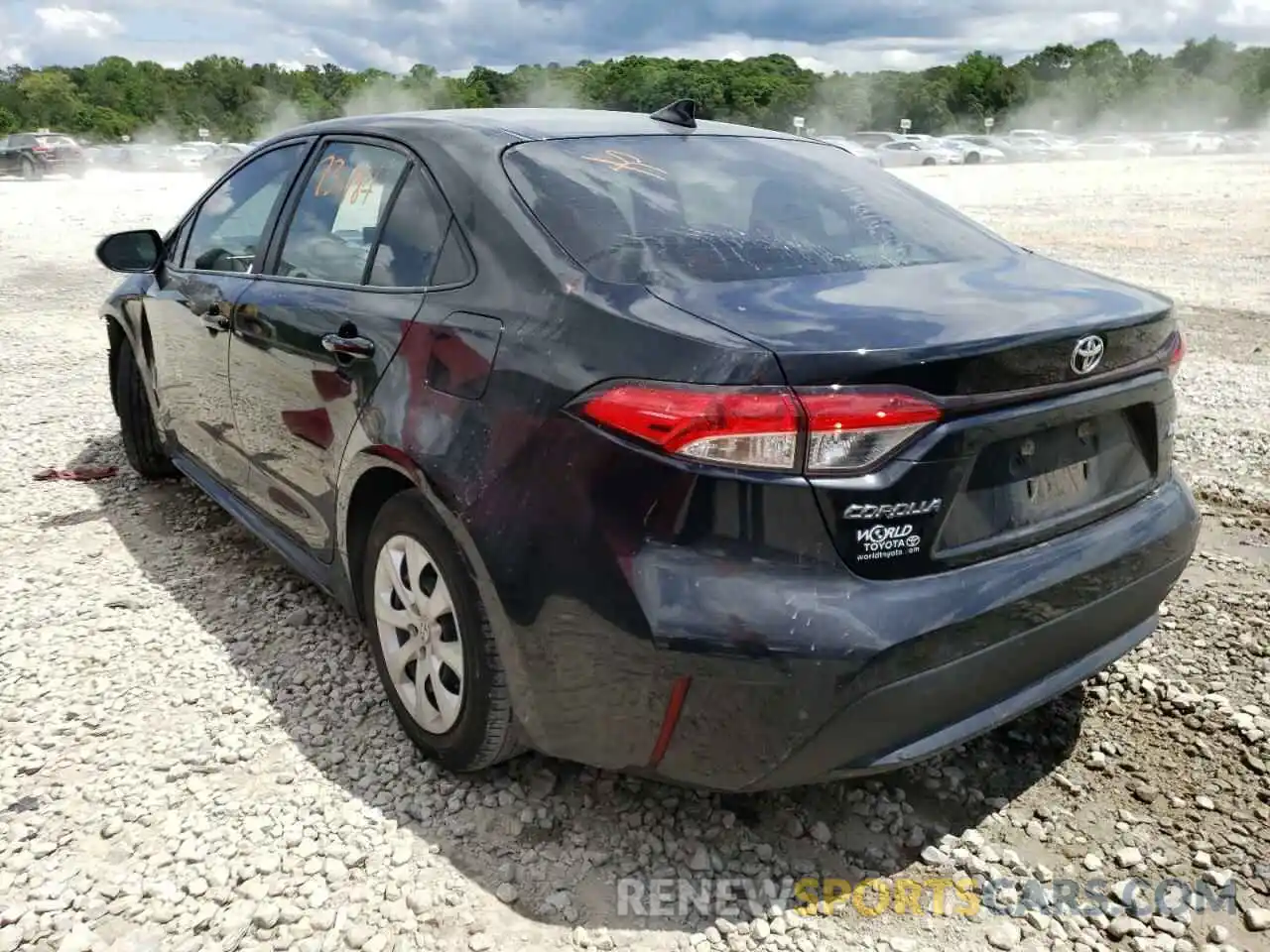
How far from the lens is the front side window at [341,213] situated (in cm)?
303

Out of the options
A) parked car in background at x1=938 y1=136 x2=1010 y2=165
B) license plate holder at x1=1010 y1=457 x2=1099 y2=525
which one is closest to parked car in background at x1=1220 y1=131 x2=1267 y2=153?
parked car in background at x1=938 y1=136 x2=1010 y2=165

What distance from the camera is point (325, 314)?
3.03 metres

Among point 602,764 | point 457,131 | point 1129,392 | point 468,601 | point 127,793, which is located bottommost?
point 127,793

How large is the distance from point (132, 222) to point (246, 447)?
16.9 metres

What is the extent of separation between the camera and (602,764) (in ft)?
7.64

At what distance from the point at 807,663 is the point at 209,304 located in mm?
2809

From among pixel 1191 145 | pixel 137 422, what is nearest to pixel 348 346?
pixel 137 422

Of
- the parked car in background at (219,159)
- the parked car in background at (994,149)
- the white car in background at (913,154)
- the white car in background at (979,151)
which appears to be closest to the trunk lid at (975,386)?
the parked car in background at (219,159)

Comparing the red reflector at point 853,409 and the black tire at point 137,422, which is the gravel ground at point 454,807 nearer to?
the black tire at point 137,422

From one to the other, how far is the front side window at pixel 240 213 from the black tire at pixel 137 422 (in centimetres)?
101

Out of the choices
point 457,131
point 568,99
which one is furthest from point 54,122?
point 457,131

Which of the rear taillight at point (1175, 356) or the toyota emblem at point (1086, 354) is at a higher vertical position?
the toyota emblem at point (1086, 354)

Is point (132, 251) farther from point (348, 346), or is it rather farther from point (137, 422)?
point (348, 346)

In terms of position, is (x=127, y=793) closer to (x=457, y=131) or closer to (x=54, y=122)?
(x=457, y=131)
